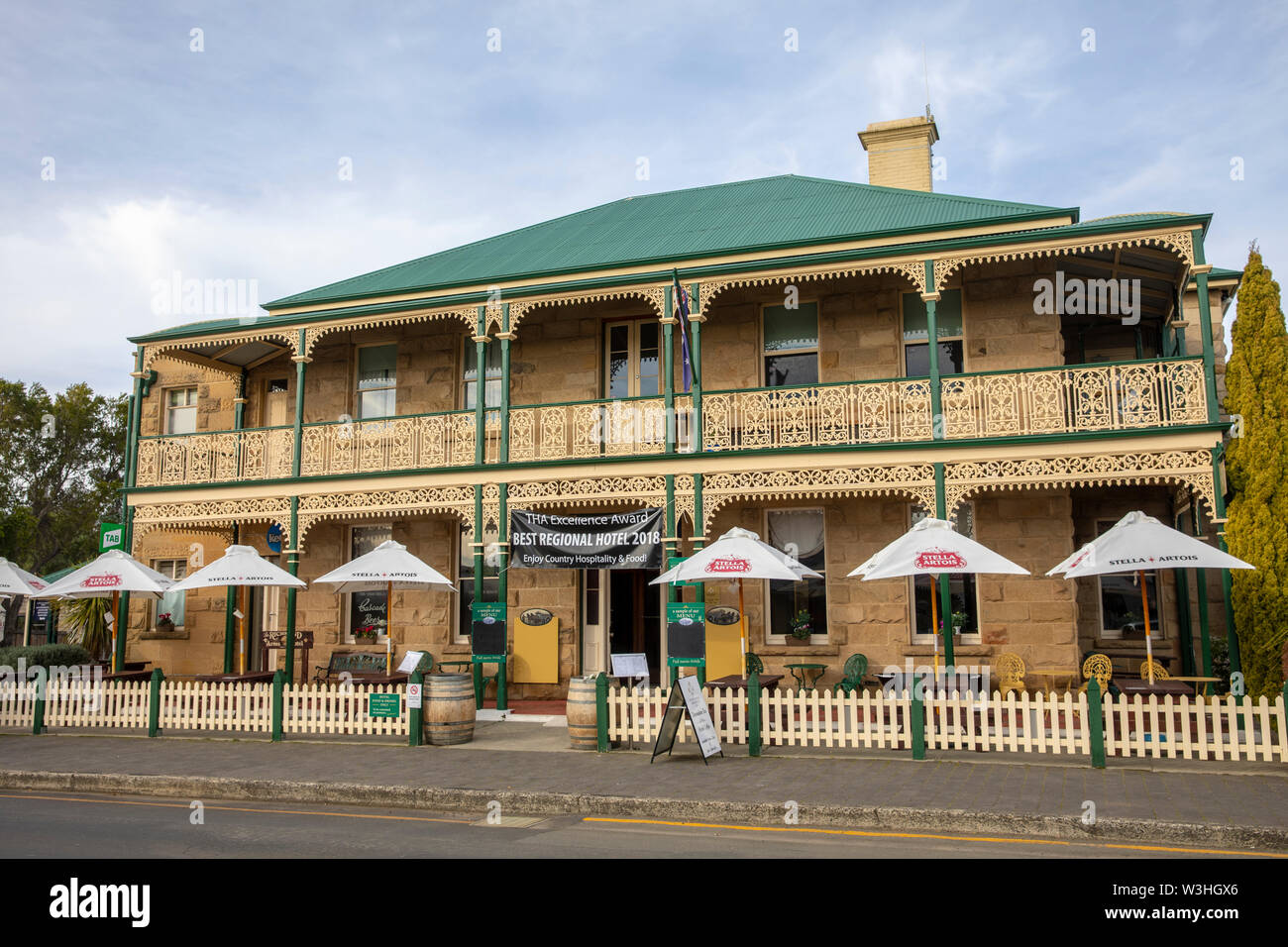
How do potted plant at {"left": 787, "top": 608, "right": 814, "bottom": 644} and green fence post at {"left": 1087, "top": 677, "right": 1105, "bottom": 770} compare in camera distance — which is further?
potted plant at {"left": 787, "top": 608, "right": 814, "bottom": 644}

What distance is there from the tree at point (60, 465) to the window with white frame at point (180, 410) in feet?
66.9

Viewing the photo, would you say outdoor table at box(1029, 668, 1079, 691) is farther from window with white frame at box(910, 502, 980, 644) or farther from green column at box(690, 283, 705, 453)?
green column at box(690, 283, 705, 453)

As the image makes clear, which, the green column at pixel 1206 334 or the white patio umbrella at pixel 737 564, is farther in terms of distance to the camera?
the green column at pixel 1206 334

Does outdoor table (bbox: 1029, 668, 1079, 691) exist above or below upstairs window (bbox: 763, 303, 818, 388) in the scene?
below

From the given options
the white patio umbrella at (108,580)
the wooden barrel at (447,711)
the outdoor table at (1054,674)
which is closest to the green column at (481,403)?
the wooden barrel at (447,711)

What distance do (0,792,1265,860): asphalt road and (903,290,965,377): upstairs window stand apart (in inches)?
390

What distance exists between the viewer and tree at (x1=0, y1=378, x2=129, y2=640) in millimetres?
37906

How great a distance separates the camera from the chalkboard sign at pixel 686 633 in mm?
12852

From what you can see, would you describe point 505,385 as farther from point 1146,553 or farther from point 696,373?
point 1146,553

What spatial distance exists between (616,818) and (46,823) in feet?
16.0

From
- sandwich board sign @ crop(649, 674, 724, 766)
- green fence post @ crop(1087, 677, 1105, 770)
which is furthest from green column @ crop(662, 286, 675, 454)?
green fence post @ crop(1087, 677, 1105, 770)

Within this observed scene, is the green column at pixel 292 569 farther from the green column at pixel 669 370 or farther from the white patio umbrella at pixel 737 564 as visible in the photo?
the white patio umbrella at pixel 737 564

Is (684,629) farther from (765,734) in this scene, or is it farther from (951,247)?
(951,247)

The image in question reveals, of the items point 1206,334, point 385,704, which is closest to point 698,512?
point 385,704
